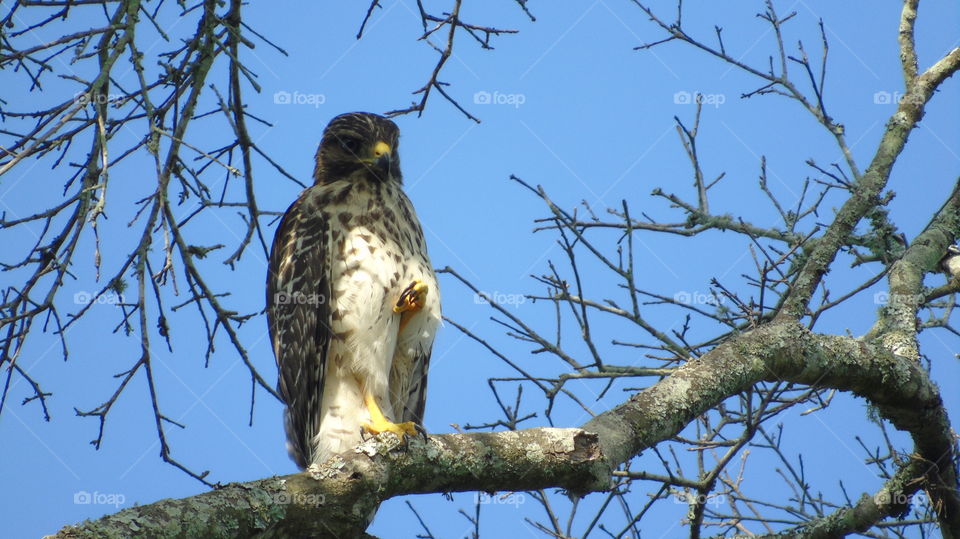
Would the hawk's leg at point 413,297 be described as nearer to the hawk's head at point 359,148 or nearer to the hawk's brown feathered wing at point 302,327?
the hawk's brown feathered wing at point 302,327

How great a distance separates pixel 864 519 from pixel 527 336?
1622mm

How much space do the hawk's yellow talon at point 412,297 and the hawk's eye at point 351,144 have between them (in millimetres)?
964

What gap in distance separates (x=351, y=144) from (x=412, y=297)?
1.11 metres

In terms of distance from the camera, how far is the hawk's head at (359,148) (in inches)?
194

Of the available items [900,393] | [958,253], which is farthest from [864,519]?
[958,253]

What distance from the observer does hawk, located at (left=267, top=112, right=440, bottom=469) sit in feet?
14.6

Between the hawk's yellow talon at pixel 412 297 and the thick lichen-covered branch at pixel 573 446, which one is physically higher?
the hawk's yellow talon at pixel 412 297

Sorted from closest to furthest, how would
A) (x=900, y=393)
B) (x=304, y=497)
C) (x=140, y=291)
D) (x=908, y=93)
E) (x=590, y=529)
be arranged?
(x=304, y=497) → (x=140, y=291) → (x=900, y=393) → (x=590, y=529) → (x=908, y=93)

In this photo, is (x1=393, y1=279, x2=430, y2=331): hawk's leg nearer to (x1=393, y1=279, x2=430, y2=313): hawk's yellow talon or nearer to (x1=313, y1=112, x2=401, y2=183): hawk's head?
(x1=393, y1=279, x2=430, y2=313): hawk's yellow talon

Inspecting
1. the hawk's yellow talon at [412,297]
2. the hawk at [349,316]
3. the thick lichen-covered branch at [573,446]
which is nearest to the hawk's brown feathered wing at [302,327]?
the hawk at [349,316]

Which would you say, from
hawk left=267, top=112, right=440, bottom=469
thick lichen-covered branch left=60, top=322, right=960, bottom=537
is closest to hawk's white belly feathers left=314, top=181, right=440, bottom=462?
hawk left=267, top=112, right=440, bottom=469

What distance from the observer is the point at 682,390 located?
10.2 ft

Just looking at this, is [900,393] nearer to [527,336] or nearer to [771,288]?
[771,288]

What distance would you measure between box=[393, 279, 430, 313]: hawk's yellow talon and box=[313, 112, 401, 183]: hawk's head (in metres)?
0.76
